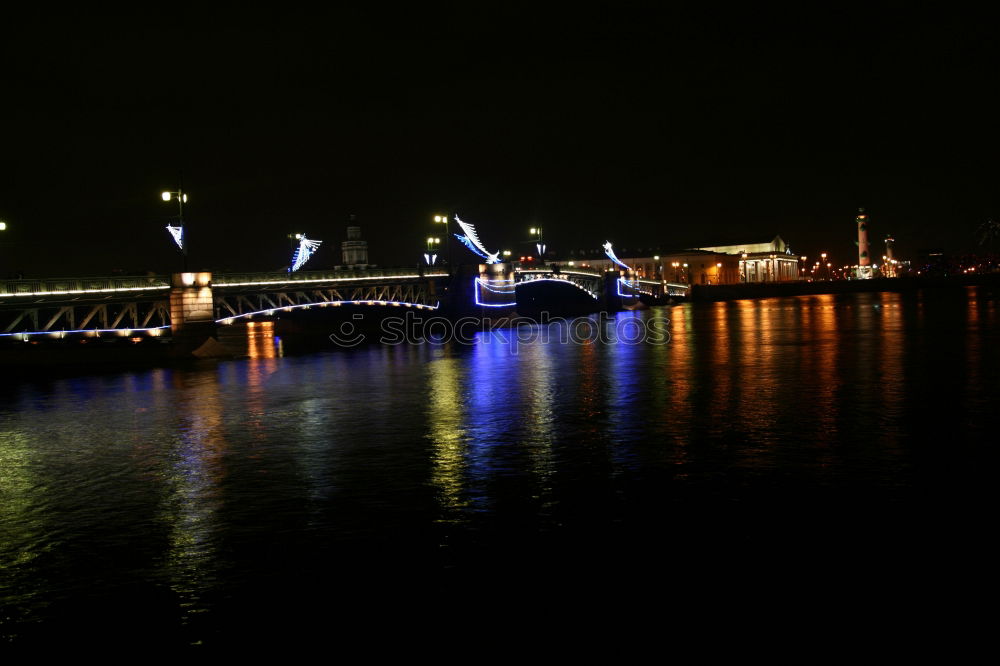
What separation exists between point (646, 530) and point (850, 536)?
2210 mm

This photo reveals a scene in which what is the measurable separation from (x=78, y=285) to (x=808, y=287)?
124015 millimetres

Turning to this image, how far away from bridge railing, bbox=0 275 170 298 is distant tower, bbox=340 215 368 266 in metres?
78.6

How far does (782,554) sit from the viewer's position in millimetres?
9461

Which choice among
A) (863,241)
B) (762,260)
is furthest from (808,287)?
(863,241)

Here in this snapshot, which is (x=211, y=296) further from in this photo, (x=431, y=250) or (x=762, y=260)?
(x=762, y=260)

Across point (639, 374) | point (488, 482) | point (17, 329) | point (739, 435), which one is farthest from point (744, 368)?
point (17, 329)

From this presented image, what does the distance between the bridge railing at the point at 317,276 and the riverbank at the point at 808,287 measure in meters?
72.9

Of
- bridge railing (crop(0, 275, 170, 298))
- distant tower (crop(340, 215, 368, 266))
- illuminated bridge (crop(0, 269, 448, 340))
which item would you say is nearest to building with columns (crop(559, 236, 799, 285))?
distant tower (crop(340, 215, 368, 266))

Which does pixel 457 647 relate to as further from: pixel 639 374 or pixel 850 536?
pixel 639 374

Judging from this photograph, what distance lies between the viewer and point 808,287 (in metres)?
144

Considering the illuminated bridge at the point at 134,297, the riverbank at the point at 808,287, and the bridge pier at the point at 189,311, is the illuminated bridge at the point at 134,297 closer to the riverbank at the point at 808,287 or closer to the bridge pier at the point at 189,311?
the bridge pier at the point at 189,311

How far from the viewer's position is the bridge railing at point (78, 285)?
37625 mm

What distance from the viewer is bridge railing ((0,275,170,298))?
123 feet

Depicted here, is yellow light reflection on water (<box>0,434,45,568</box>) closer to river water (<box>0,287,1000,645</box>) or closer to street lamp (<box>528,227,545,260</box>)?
river water (<box>0,287,1000,645</box>)
